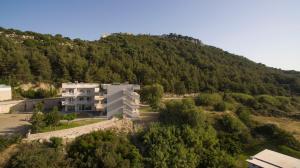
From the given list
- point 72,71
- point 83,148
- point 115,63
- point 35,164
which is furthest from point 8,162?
point 115,63

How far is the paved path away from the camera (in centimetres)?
2593

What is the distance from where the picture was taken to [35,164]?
73.4 feet

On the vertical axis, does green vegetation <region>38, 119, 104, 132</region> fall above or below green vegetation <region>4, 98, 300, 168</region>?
above

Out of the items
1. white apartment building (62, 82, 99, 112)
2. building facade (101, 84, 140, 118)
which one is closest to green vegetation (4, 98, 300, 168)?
building facade (101, 84, 140, 118)

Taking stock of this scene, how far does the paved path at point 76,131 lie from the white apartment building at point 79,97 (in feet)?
25.6

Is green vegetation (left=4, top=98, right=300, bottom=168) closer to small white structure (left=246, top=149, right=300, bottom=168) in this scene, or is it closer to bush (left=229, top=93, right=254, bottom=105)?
small white structure (left=246, top=149, right=300, bottom=168)

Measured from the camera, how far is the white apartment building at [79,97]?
3758cm

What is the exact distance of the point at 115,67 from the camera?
55.8m

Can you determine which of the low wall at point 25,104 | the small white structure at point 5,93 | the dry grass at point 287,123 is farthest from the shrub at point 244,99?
the small white structure at point 5,93

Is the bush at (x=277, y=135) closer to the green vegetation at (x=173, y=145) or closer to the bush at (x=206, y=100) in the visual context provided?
the green vegetation at (x=173, y=145)

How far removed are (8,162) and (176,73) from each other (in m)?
45.8

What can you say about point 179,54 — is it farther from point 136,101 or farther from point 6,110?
point 6,110

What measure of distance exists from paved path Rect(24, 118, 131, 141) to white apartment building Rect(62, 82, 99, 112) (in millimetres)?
7809

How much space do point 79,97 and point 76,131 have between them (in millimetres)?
11149
